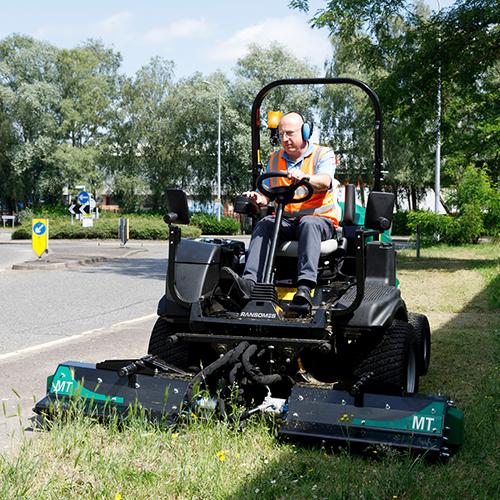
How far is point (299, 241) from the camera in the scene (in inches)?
201

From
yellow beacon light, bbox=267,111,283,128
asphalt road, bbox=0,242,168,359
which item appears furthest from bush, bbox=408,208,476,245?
yellow beacon light, bbox=267,111,283,128

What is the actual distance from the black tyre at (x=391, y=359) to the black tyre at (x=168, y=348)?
1116 mm

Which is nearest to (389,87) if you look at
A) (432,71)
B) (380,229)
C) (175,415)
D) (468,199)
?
(432,71)

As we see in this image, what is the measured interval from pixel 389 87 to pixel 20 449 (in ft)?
46.3

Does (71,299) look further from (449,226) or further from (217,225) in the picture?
(217,225)

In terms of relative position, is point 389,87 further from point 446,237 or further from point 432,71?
point 446,237

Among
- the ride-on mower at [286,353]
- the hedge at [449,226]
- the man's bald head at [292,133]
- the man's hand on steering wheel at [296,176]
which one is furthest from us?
the hedge at [449,226]

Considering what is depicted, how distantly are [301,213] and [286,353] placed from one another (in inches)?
48.9

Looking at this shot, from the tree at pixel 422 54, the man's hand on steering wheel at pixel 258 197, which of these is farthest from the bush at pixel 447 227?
the man's hand on steering wheel at pixel 258 197

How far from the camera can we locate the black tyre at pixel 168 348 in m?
5.22

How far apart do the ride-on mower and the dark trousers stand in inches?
3.0

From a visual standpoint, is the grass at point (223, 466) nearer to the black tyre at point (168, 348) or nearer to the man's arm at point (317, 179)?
the black tyre at point (168, 348)

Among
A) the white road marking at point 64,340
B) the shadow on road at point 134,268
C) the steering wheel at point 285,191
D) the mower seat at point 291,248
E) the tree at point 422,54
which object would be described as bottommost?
the shadow on road at point 134,268

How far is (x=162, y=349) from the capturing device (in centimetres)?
529
